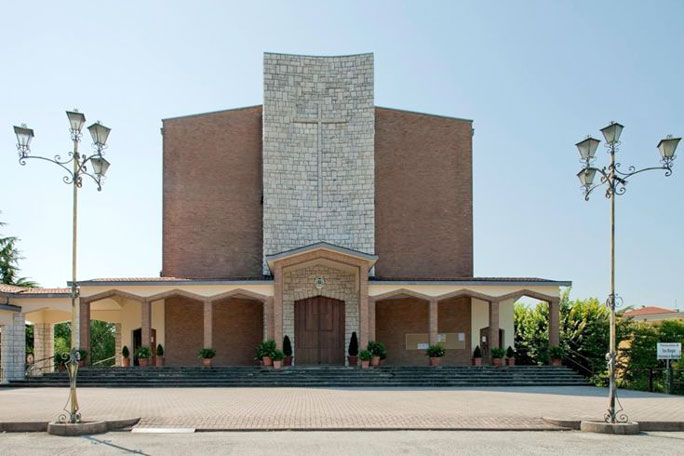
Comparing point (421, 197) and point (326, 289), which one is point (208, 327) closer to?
point (326, 289)

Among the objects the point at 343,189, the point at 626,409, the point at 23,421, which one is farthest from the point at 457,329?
the point at 23,421

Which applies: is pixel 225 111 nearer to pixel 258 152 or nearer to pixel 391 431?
pixel 258 152

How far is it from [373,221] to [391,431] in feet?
55.6

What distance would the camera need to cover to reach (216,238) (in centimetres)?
2964

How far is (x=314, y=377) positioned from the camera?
22641 millimetres

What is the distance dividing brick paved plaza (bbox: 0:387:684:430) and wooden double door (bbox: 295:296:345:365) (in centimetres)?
678

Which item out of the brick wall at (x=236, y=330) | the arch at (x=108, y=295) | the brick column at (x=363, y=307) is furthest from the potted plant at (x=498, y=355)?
the arch at (x=108, y=295)

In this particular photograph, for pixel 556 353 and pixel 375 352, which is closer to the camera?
pixel 375 352

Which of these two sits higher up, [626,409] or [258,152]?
[258,152]

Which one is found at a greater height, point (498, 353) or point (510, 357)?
point (498, 353)

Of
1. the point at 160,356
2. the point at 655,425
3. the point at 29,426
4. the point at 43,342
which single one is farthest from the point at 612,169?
the point at 43,342

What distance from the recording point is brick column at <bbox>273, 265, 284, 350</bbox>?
24.7 metres

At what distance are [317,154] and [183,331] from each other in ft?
31.5

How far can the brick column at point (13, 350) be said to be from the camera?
24469 mm
